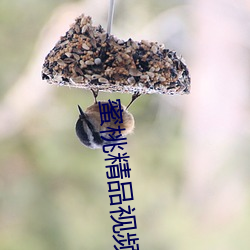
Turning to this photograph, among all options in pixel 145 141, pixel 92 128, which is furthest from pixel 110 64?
pixel 145 141

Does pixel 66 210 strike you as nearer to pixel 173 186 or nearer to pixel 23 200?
pixel 23 200

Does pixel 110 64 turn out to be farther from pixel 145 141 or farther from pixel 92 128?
pixel 145 141

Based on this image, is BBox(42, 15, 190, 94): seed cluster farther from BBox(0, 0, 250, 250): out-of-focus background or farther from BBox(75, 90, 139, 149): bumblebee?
BBox(0, 0, 250, 250): out-of-focus background

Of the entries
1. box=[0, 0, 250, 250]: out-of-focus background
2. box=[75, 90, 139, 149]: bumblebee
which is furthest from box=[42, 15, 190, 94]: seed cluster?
box=[0, 0, 250, 250]: out-of-focus background

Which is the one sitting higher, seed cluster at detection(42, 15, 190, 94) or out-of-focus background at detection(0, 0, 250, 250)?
out-of-focus background at detection(0, 0, 250, 250)

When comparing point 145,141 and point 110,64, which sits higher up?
point 145,141
